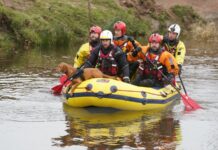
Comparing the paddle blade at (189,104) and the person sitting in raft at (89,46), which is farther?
the person sitting in raft at (89,46)

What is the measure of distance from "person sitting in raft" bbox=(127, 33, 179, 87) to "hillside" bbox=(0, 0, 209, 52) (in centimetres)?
1149

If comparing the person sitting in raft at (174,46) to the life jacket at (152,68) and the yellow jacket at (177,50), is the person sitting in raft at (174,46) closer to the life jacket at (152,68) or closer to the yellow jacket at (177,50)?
the yellow jacket at (177,50)

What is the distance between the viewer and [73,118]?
1250cm

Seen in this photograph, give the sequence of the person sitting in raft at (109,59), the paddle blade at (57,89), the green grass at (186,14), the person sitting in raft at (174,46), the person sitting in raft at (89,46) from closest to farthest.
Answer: the person sitting in raft at (109,59) < the person sitting in raft at (89,46) < the paddle blade at (57,89) < the person sitting in raft at (174,46) < the green grass at (186,14)

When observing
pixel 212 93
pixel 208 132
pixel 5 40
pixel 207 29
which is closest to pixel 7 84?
pixel 212 93

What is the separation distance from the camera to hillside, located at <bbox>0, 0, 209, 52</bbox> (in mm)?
25859

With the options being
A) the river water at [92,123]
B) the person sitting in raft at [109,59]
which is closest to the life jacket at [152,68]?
the person sitting in raft at [109,59]

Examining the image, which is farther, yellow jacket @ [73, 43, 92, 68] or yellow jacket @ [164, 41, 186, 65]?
yellow jacket @ [164, 41, 186, 65]

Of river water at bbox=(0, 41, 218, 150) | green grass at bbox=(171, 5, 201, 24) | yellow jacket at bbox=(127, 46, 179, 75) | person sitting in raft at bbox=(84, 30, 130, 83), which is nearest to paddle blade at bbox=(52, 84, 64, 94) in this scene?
river water at bbox=(0, 41, 218, 150)

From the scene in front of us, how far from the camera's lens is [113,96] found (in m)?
12.5

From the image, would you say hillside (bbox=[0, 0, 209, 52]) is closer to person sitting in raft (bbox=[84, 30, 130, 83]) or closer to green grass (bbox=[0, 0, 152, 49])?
green grass (bbox=[0, 0, 152, 49])

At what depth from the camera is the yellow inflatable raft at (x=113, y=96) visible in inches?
493

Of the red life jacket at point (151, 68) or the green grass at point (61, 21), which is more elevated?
the green grass at point (61, 21)

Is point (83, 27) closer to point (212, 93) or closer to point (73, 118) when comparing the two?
point (212, 93)
